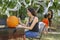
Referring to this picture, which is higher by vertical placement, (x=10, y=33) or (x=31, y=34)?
(x=10, y=33)

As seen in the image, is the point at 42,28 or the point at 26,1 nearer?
the point at 42,28

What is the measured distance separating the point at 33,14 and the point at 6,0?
105 inches

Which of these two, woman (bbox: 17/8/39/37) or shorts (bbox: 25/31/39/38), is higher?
woman (bbox: 17/8/39/37)

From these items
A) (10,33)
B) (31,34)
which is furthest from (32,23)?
(10,33)

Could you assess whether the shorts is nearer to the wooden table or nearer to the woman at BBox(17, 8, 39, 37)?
the woman at BBox(17, 8, 39, 37)

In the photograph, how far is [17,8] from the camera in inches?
277

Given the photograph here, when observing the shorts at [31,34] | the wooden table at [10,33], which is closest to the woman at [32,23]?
the shorts at [31,34]

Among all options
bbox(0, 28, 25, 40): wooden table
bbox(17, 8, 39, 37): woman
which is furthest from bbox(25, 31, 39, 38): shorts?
bbox(0, 28, 25, 40): wooden table

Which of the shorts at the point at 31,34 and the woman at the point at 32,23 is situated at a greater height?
the woman at the point at 32,23

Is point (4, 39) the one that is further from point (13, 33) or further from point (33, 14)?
point (33, 14)

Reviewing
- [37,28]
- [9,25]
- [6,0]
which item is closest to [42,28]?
[37,28]

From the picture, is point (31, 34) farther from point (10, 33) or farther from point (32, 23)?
point (10, 33)

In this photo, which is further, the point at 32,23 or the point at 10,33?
the point at 32,23

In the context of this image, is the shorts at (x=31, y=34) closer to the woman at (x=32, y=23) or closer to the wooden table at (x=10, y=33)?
the woman at (x=32, y=23)
